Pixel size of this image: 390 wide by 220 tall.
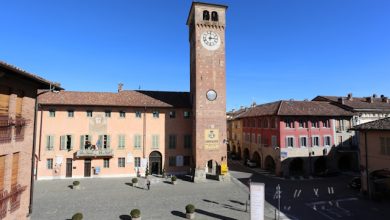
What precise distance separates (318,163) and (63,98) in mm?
39799

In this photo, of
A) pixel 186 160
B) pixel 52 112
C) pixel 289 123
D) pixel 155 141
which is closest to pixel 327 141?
pixel 289 123

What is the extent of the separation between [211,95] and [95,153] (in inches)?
690

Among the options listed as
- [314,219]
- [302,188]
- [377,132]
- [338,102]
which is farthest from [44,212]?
[338,102]

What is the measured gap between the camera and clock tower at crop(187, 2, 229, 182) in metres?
33.9

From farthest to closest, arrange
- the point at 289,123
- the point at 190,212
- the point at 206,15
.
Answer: the point at 289,123, the point at 206,15, the point at 190,212

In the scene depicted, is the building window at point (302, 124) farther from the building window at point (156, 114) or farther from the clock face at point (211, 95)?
the building window at point (156, 114)

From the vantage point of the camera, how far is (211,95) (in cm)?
3456

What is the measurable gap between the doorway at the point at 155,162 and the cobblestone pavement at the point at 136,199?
3.28 meters

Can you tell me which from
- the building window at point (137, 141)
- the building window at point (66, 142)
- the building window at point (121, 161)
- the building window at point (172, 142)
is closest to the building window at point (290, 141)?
the building window at point (172, 142)

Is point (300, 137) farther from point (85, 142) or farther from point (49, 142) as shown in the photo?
point (49, 142)

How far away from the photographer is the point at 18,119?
39.6 ft

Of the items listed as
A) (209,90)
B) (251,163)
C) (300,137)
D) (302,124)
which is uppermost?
(209,90)

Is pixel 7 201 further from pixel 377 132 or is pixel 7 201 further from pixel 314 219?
pixel 377 132

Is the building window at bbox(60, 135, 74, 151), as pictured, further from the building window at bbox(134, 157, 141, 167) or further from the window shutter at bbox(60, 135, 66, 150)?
the building window at bbox(134, 157, 141, 167)
